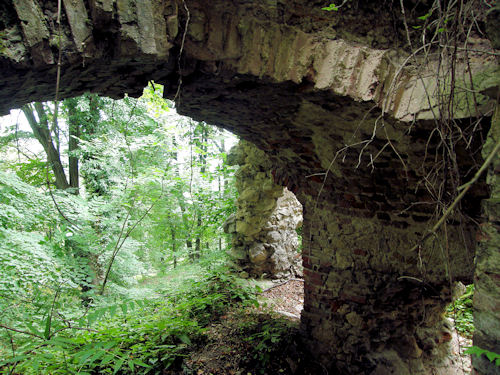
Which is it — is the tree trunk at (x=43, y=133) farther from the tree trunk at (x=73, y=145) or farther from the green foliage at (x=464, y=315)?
the green foliage at (x=464, y=315)

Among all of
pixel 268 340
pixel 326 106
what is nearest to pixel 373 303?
pixel 268 340

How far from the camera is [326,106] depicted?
203 cm

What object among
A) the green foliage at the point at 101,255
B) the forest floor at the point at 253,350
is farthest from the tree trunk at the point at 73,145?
the forest floor at the point at 253,350

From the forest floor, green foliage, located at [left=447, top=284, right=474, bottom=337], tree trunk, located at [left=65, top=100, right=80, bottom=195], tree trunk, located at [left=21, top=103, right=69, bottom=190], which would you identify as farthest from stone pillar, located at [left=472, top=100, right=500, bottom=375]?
tree trunk, located at [left=21, top=103, right=69, bottom=190]

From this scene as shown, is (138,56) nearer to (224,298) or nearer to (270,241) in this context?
(224,298)

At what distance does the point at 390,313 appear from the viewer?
114 inches

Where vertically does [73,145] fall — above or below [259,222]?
above

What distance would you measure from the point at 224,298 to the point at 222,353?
1.03 m

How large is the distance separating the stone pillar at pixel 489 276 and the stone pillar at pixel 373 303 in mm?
1231

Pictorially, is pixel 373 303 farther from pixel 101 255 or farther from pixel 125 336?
pixel 101 255

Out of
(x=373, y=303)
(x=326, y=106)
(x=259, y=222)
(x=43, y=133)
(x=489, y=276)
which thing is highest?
(x=326, y=106)

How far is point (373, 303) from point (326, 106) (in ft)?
6.62

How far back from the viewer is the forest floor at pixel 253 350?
112 inches

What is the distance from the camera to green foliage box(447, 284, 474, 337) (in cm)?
375
